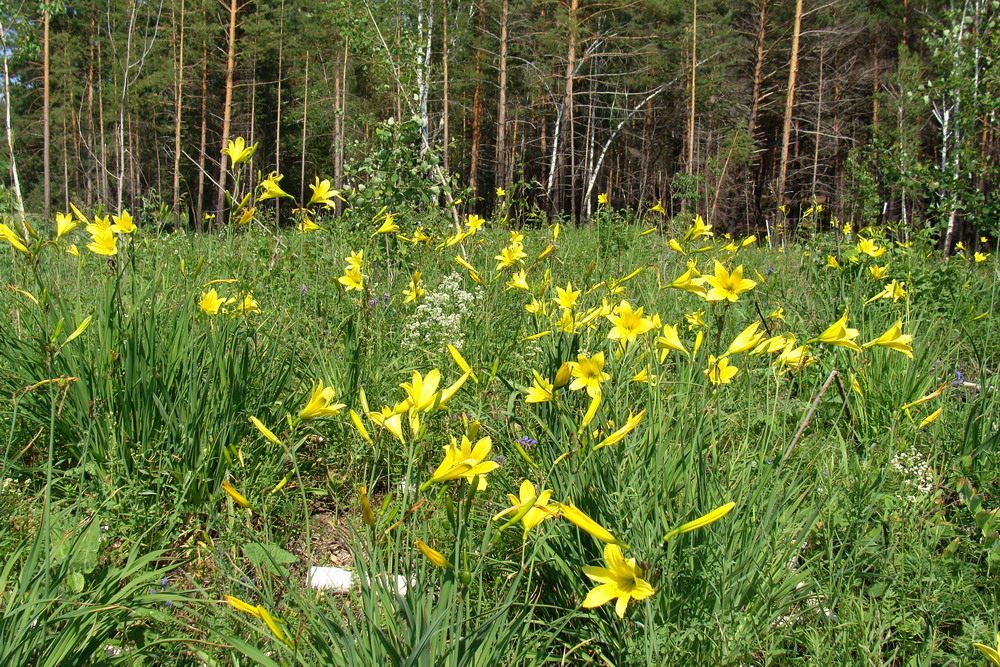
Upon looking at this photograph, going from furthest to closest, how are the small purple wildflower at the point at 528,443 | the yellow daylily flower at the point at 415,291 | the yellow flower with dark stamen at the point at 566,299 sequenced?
1. the yellow daylily flower at the point at 415,291
2. the yellow flower with dark stamen at the point at 566,299
3. the small purple wildflower at the point at 528,443

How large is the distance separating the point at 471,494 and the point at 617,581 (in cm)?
29

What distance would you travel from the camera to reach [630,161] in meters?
29.6

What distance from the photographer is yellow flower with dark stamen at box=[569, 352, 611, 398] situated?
4.82ft

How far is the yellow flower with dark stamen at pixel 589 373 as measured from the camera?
1.47 m

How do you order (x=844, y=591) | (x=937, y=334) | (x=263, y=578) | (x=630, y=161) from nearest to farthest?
1. (x=263, y=578)
2. (x=844, y=591)
3. (x=937, y=334)
4. (x=630, y=161)

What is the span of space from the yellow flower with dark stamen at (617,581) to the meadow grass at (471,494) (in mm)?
20

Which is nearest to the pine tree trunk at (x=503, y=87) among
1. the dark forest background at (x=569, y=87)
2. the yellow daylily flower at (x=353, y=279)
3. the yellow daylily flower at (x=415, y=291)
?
the dark forest background at (x=569, y=87)

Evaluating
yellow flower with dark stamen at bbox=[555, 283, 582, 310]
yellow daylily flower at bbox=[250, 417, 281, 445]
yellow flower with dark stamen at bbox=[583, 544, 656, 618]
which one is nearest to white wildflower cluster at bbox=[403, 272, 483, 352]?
yellow flower with dark stamen at bbox=[555, 283, 582, 310]

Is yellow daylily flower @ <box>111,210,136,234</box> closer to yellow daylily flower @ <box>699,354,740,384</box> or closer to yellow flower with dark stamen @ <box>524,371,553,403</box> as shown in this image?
yellow flower with dark stamen @ <box>524,371,553,403</box>

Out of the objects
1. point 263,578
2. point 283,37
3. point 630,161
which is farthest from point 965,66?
point 283,37

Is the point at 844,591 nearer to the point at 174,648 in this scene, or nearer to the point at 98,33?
the point at 174,648

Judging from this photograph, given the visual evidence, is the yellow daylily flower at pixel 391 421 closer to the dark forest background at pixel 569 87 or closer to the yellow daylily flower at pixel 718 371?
the yellow daylily flower at pixel 718 371

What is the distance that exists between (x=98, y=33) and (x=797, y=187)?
102ft

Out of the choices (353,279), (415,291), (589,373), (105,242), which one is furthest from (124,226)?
(589,373)
